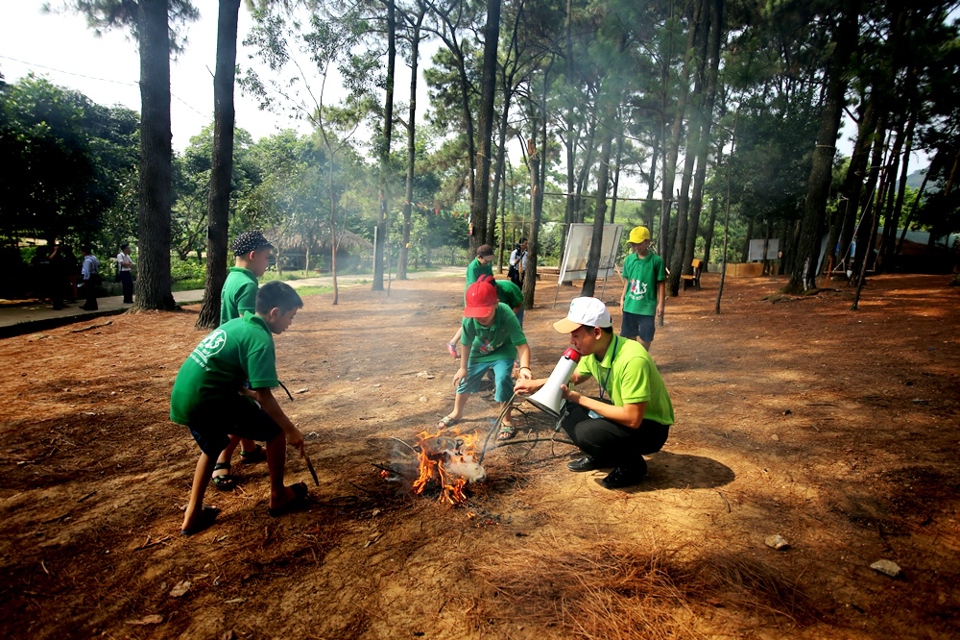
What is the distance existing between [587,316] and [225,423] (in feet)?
8.00

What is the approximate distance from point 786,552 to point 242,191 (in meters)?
34.2

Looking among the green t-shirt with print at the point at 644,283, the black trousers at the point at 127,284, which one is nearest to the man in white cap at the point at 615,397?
the green t-shirt with print at the point at 644,283

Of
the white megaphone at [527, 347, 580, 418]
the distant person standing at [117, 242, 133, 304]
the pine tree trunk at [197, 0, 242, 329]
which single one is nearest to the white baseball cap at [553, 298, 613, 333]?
the white megaphone at [527, 347, 580, 418]

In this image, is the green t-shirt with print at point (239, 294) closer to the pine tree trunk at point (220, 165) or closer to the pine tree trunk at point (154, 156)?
the pine tree trunk at point (220, 165)

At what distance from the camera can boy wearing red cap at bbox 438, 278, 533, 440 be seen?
4.34 meters

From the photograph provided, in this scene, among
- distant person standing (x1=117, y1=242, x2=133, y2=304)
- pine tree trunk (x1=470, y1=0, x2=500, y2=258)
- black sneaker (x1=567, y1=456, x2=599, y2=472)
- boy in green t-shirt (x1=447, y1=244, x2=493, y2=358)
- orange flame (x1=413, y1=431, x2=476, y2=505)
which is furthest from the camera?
distant person standing (x1=117, y1=242, x2=133, y2=304)

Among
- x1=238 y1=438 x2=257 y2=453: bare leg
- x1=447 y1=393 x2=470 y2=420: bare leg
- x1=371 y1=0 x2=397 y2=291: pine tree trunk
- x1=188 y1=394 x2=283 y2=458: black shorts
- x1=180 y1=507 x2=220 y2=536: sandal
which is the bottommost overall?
x1=180 y1=507 x2=220 y2=536: sandal

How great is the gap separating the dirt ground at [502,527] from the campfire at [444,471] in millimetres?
87

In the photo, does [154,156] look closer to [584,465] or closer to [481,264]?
[481,264]

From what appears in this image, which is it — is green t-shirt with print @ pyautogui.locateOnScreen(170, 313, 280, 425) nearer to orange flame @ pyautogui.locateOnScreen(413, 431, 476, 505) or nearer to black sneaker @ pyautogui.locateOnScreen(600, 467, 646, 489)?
orange flame @ pyautogui.locateOnScreen(413, 431, 476, 505)

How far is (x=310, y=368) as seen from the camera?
750cm

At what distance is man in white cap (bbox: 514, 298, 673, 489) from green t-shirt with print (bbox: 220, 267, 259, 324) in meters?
2.25

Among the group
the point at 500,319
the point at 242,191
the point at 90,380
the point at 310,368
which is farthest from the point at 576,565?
the point at 242,191

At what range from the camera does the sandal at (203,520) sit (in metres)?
3.11
